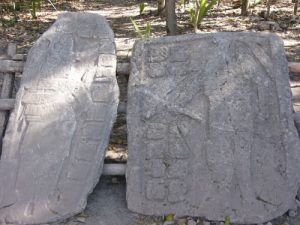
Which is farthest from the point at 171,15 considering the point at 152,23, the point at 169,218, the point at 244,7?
the point at 169,218

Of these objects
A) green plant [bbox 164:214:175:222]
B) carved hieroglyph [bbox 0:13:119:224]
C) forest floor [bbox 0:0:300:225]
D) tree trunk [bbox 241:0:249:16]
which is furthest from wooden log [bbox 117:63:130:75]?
tree trunk [bbox 241:0:249:16]

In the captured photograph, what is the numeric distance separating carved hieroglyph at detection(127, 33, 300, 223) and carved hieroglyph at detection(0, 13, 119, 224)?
18 cm

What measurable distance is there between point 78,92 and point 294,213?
131 cm

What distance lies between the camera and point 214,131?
2.10 metres

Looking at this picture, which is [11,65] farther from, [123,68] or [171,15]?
[171,15]

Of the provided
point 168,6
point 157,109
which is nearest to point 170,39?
point 157,109

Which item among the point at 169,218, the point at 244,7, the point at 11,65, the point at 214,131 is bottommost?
the point at 169,218

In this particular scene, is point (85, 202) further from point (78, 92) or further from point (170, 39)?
point (170, 39)

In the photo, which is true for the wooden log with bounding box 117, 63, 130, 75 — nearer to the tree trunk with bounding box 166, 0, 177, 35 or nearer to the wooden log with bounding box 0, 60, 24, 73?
the wooden log with bounding box 0, 60, 24, 73

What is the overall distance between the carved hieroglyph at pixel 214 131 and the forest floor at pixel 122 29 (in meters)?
0.15

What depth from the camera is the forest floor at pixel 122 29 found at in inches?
81.0

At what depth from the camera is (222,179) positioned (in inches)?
80.5

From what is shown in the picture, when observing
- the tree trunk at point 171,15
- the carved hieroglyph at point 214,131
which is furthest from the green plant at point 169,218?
the tree trunk at point 171,15

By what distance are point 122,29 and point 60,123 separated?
3133 millimetres
